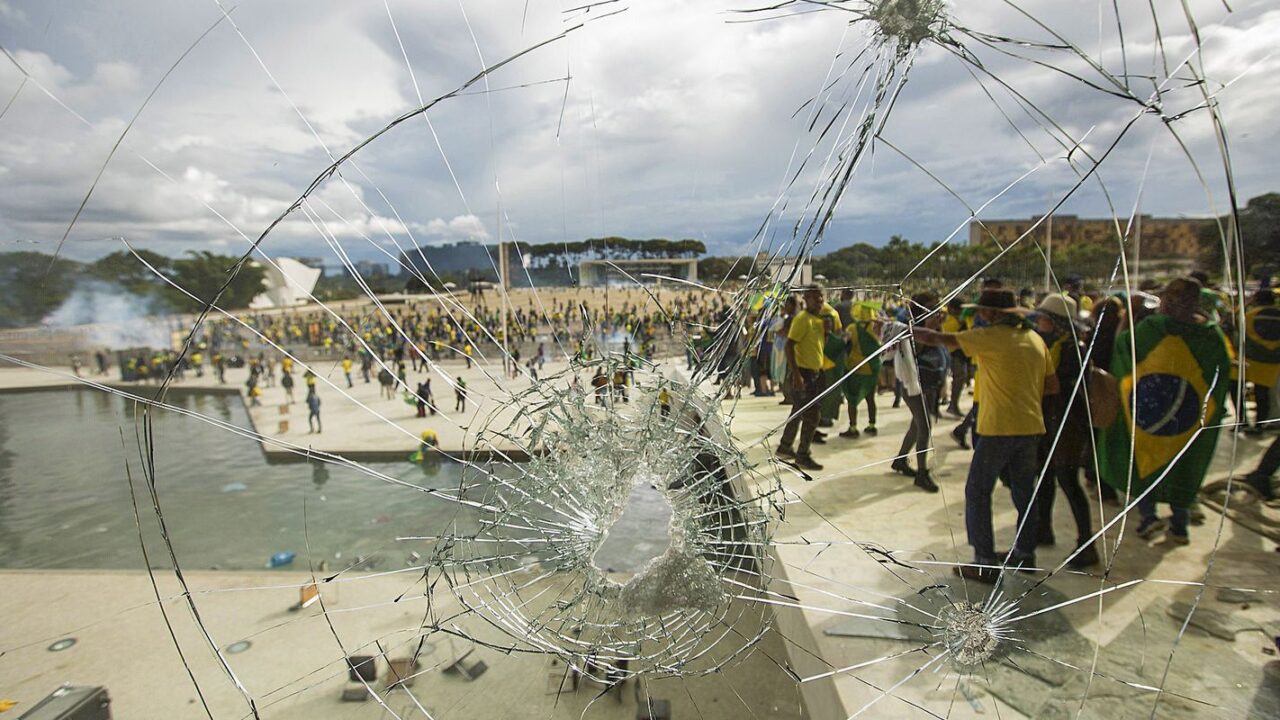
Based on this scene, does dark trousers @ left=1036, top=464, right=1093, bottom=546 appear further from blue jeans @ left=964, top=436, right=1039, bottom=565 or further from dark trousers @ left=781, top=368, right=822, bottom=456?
dark trousers @ left=781, top=368, right=822, bottom=456

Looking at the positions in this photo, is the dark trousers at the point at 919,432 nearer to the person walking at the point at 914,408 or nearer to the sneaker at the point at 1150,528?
the person walking at the point at 914,408

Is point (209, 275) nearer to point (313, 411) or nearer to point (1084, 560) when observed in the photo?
point (313, 411)

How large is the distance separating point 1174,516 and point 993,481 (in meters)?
1.35

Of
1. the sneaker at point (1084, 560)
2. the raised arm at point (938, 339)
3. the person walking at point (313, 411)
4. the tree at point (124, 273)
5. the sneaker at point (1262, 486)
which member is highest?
the tree at point (124, 273)

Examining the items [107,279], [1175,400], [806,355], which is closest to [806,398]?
[806,355]

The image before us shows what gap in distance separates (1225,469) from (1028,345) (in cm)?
312

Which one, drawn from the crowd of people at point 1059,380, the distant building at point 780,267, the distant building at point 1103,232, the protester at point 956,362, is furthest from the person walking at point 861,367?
the distant building at point 780,267

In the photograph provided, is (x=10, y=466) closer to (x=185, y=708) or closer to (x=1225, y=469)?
(x=185, y=708)

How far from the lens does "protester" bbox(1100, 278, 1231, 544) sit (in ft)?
9.12

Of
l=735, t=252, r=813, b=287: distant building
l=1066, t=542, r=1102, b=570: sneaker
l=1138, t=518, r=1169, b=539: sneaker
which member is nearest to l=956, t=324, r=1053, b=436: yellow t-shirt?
l=1066, t=542, r=1102, b=570: sneaker

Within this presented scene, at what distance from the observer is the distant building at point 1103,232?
6.94ft

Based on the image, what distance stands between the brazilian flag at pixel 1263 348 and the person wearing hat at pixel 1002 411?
221 cm

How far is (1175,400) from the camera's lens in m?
2.85

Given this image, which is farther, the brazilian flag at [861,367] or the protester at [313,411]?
the protester at [313,411]
